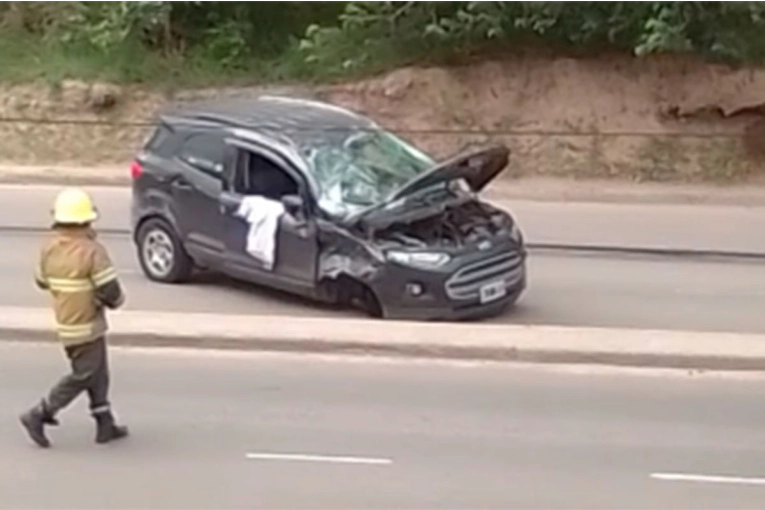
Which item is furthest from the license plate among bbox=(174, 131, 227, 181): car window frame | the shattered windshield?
bbox=(174, 131, 227, 181): car window frame

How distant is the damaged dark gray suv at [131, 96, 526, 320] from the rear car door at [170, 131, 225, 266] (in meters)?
0.01

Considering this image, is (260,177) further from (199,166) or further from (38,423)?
(38,423)

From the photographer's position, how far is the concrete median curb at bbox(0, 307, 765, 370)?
11.3m

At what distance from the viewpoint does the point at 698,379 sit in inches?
432

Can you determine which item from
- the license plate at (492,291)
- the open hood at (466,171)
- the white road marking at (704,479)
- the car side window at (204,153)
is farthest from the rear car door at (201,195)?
the white road marking at (704,479)

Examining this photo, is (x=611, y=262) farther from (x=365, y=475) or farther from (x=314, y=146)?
(x=365, y=475)

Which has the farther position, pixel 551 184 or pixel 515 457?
pixel 551 184

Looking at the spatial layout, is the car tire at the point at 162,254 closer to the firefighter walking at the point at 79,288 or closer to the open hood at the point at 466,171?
the open hood at the point at 466,171

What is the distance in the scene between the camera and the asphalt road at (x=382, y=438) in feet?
27.9

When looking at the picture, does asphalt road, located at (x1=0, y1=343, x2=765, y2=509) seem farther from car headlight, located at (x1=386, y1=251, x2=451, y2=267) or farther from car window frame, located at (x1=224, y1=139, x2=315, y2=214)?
car window frame, located at (x1=224, y1=139, x2=315, y2=214)

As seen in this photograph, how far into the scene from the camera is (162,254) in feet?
49.0

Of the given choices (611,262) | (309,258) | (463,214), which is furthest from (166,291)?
(611,262)

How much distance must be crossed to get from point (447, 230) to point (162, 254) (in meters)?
3.21

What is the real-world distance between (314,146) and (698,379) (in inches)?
177
